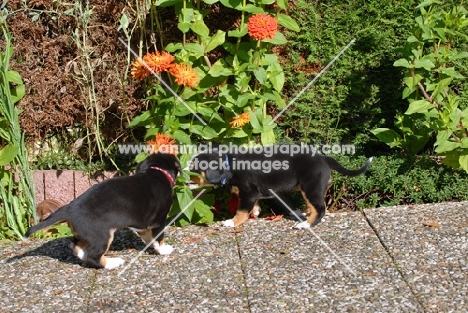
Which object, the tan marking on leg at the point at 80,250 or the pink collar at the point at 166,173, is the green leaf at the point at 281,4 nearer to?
the pink collar at the point at 166,173

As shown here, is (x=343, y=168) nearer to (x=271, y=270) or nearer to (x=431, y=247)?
(x=431, y=247)

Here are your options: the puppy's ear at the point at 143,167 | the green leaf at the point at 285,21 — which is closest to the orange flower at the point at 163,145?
the puppy's ear at the point at 143,167

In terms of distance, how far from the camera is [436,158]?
22.2ft

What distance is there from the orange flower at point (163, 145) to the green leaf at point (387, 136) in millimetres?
2120

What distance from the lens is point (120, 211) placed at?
17.0ft

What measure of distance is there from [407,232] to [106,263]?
257 cm

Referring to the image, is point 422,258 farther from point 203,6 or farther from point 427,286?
point 203,6

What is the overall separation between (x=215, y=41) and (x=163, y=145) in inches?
48.7

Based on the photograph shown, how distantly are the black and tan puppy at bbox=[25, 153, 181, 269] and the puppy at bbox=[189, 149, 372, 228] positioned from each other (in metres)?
0.46

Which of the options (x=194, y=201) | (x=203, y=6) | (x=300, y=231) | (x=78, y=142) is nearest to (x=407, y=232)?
(x=300, y=231)

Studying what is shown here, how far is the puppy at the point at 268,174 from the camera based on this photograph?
599 cm

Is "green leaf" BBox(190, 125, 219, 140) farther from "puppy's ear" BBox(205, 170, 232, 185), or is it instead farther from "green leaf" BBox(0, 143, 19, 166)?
"green leaf" BBox(0, 143, 19, 166)

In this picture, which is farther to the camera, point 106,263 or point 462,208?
point 462,208

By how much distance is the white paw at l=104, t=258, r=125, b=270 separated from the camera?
522 cm
